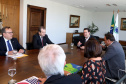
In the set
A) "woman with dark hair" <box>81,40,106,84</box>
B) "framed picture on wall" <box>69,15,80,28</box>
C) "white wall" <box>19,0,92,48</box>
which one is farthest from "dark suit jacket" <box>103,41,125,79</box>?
"framed picture on wall" <box>69,15,80,28</box>

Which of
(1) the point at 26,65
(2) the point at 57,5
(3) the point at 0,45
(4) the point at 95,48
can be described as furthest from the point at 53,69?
(2) the point at 57,5

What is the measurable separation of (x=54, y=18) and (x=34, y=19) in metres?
1.44

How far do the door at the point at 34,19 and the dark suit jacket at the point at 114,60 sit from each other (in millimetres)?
4537

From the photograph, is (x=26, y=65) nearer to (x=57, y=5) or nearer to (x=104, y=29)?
(x=57, y=5)

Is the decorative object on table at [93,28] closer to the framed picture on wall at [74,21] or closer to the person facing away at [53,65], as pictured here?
the framed picture on wall at [74,21]

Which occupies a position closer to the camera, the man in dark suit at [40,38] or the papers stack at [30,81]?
the papers stack at [30,81]

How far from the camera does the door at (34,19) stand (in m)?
6.08

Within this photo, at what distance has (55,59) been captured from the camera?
101 centimetres

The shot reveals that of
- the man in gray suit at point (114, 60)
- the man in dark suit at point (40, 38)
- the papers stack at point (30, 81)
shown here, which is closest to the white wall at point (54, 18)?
the man in dark suit at point (40, 38)

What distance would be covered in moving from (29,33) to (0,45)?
141 inches

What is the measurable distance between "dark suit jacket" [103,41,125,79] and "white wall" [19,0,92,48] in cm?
440

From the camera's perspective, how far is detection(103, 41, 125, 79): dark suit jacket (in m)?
2.33

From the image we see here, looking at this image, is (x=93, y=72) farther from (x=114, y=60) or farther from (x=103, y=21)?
(x=103, y=21)

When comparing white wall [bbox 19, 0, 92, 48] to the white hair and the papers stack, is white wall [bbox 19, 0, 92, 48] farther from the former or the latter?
the white hair
